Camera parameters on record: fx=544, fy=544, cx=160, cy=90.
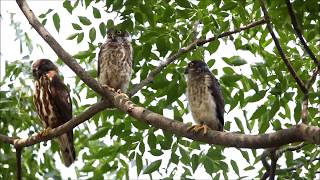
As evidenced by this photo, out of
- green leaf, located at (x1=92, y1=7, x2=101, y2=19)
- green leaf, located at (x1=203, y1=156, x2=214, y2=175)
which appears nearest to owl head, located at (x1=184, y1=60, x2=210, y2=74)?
green leaf, located at (x1=203, y1=156, x2=214, y2=175)

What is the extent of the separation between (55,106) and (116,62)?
844 mm

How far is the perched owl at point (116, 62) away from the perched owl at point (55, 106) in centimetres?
48

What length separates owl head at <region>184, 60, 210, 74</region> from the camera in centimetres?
499

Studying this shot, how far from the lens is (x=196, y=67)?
5027 millimetres

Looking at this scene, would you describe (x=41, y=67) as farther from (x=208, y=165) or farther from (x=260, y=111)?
(x=260, y=111)

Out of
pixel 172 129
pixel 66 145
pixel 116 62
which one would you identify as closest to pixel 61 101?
pixel 66 145

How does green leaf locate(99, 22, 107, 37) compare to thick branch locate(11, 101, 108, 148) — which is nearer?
thick branch locate(11, 101, 108, 148)

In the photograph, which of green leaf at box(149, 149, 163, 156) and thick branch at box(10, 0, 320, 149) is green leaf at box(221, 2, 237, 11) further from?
green leaf at box(149, 149, 163, 156)

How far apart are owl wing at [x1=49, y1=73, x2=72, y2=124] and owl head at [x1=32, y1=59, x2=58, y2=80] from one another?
252 mm

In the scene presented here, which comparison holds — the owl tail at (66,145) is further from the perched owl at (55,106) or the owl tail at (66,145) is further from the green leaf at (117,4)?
the green leaf at (117,4)

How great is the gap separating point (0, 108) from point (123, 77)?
132cm

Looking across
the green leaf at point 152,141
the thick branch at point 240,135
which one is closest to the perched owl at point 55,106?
the green leaf at point 152,141

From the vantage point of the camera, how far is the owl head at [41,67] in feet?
19.3

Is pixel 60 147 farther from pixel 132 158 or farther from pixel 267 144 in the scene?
pixel 267 144
